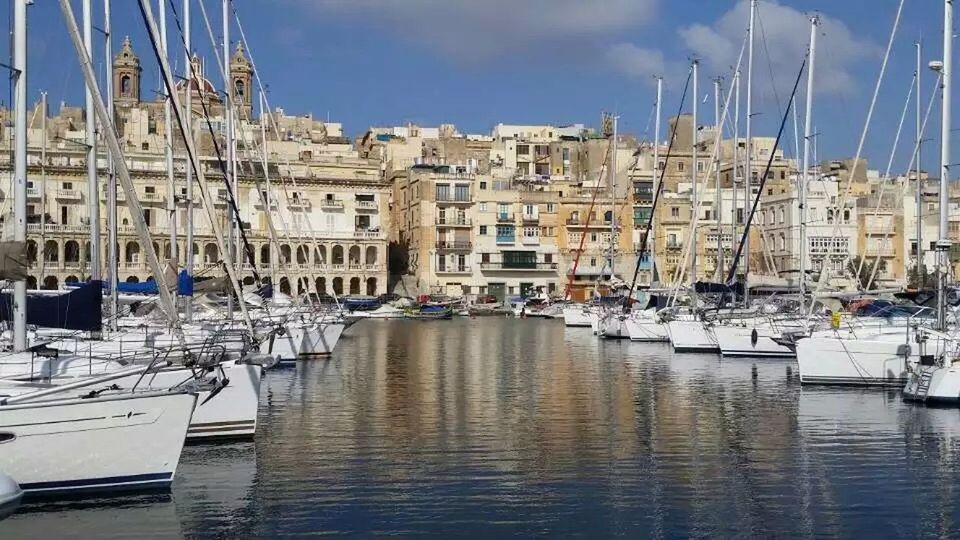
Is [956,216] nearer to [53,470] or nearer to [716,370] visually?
[716,370]

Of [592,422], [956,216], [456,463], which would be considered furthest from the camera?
[956,216]

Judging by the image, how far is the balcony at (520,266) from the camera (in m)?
97.9

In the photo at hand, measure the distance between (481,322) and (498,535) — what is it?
63782 millimetres

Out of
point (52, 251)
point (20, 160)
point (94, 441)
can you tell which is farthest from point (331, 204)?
point (94, 441)

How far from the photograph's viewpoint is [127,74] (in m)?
108

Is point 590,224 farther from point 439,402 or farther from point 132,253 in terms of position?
point 439,402

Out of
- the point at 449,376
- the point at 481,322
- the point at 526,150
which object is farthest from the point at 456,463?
the point at 526,150

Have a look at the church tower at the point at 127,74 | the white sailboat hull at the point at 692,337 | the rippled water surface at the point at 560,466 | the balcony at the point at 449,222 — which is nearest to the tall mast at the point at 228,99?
the rippled water surface at the point at 560,466

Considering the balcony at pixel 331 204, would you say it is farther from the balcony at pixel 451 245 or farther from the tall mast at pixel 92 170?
the tall mast at pixel 92 170

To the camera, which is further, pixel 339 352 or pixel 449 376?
pixel 339 352

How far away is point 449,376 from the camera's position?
36125mm

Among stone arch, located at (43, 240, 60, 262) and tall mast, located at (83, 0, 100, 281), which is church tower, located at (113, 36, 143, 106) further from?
tall mast, located at (83, 0, 100, 281)

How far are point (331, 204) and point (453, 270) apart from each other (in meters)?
11.2

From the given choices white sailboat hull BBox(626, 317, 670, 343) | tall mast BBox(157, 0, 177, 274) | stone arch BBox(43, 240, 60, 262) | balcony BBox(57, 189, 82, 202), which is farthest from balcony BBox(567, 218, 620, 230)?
tall mast BBox(157, 0, 177, 274)
